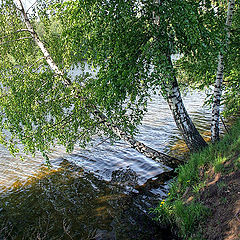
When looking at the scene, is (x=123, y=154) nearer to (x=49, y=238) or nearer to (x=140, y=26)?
(x=49, y=238)

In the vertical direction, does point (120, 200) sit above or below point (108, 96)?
below

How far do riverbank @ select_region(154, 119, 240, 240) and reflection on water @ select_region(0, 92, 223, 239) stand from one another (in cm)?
84

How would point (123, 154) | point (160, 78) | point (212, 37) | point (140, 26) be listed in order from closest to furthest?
point (212, 37) → point (160, 78) → point (140, 26) → point (123, 154)

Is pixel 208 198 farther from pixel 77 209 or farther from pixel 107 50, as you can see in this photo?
pixel 107 50

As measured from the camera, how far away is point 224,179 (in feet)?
20.3

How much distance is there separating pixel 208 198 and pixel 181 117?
3149 mm

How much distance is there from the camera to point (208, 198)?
603cm

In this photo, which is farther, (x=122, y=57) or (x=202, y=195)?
(x=122, y=57)

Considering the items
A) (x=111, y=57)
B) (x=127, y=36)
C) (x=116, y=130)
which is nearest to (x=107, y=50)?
(x=111, y=57)

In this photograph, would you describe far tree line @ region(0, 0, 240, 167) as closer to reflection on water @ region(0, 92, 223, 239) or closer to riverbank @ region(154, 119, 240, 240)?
riverbank @ region(154, 119, 240, 240)

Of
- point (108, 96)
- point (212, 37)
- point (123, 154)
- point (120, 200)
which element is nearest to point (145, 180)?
point (120, 200)

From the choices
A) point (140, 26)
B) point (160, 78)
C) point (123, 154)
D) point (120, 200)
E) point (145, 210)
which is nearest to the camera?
point (160, 78)

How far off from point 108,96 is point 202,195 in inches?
140

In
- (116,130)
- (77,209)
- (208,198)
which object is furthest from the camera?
(116,130)
